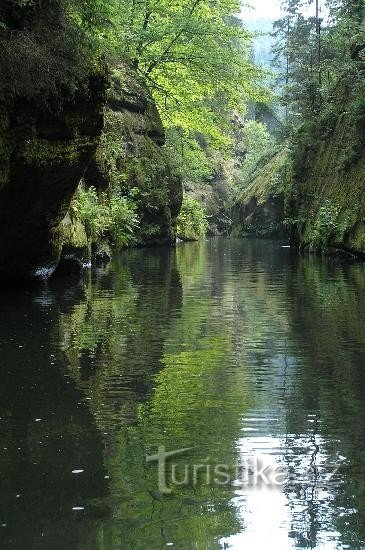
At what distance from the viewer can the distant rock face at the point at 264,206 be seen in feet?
150

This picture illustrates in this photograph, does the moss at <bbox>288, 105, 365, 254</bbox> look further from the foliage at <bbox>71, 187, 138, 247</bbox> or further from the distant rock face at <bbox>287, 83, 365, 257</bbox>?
the foliage at <bbox>71, 187, 138, 247</bbox>

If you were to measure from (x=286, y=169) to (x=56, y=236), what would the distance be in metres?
24.0

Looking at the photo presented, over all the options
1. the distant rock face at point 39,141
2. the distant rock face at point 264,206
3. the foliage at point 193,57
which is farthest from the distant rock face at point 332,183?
the distant rock face at point 264,206

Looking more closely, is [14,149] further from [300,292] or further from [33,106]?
[300,292]

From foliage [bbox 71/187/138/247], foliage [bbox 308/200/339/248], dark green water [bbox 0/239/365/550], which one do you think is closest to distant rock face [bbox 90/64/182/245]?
foliage [bbox 71/187/138/247]

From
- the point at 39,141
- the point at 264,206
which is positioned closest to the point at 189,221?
the point at 264,206

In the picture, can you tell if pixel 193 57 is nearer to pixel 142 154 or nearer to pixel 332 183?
pixel 142 154

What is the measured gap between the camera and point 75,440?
4234 mm

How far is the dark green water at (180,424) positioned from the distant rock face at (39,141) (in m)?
1.87

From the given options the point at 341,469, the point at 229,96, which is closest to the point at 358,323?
the point at 341,469

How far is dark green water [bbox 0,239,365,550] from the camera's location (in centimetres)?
311

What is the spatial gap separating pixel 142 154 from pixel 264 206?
19.8 metres

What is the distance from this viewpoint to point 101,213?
62.3ft

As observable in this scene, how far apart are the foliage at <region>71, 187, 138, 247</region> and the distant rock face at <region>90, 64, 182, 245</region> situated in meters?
2.75
